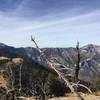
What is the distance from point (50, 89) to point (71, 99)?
16549 millimetres

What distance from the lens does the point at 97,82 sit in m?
76.1

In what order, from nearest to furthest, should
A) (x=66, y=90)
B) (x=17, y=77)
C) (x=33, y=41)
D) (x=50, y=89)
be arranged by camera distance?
1. (x=33, y=41)
2. (x=50, y=89)
3. (x=66, y=90)
4. (x=17, y=77)

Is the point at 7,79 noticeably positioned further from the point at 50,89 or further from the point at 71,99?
the point at 71,99

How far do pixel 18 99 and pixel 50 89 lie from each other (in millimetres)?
15091

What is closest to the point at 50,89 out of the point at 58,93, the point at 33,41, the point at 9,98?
the point at 58,93

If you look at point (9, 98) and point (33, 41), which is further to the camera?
point (9, 98)

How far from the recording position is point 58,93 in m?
64.2

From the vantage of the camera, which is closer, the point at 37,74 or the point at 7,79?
the point at 7,79

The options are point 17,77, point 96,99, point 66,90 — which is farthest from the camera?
point 17,77

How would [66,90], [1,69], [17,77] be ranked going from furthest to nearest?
[1,69], [17,77], [66,90]

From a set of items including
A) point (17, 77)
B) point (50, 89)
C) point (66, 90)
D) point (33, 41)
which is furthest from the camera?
point (17, 77)

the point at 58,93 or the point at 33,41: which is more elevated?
the point at 33,41

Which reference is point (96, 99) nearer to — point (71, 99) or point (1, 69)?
point (71, 99)

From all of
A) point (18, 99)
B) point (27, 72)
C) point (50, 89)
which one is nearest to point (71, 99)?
point (18, 99)
